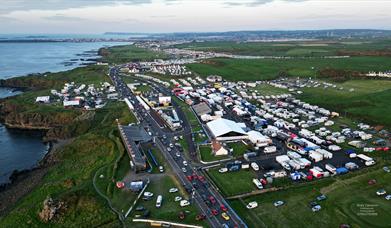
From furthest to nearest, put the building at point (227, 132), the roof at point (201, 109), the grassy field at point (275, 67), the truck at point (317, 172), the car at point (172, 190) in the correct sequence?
the grassy field at point (275, 67)
the roof at point (201, 109)
the building at point (227, 132)
the truck at point (317, 172)
the car at point (172, 190)

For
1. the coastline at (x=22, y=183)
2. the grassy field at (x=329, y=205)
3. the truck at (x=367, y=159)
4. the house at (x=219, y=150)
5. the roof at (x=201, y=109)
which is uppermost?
the roof at (x=201, y=109)

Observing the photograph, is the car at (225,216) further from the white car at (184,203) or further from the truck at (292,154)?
the truck at (292,154)

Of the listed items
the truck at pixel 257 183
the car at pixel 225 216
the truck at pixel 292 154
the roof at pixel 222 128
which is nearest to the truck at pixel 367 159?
the truck at pixel 292 154

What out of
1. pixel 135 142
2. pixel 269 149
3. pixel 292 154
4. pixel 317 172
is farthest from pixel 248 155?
pixel 135 142

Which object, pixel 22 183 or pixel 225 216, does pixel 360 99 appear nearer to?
pixel 225 216

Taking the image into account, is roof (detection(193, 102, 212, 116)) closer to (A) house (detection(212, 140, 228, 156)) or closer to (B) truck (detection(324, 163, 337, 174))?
(A) house (detection(212, 140, 228, 156))

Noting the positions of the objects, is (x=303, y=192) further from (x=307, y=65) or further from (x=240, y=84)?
(x=307, y=65)

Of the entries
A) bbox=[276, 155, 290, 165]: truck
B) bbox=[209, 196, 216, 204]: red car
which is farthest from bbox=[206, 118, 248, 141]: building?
bbox=[209, 196, 216, 204]: red car
